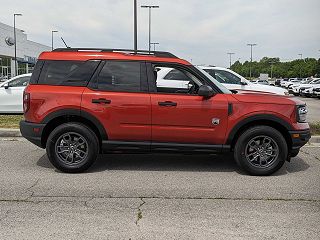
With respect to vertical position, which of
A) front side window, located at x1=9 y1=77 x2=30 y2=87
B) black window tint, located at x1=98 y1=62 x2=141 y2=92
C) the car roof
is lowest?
black window tint, located at x1=98 y1=62 x2=141 y2=92

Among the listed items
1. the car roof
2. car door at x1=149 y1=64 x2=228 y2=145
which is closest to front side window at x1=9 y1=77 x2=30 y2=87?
the car roof

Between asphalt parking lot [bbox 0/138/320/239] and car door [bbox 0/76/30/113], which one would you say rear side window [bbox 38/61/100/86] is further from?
car door [bbox 0/76/30/113]

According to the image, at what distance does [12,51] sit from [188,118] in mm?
61655

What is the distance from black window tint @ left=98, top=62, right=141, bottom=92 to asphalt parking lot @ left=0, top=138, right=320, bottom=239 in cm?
135

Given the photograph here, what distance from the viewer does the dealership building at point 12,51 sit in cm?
5713

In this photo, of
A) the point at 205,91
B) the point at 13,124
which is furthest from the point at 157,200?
the point at 13,124

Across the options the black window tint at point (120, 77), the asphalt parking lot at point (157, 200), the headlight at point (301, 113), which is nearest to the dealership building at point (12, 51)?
the black window tint at point (120, 77)

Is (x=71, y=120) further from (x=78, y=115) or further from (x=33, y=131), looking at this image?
(x=33, y=131)

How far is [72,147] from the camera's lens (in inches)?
222

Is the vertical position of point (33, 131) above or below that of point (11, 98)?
below

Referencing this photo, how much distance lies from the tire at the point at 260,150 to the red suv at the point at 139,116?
15 millimetres

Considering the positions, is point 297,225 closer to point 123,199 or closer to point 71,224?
point 123,199

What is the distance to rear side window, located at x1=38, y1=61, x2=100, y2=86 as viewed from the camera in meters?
5.62

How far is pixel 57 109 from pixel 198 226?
296 cm
